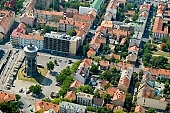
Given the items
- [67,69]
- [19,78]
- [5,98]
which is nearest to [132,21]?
[67,69]

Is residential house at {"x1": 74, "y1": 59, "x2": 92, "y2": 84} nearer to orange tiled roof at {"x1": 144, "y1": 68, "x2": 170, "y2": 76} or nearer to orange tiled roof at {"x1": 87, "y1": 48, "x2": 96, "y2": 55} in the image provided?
orange tiled roof at {"x1": 87, "y1": 48, "x2": 96, "y2": 55}

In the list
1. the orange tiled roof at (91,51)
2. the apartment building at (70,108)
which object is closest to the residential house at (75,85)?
the apartment building at (70,108)

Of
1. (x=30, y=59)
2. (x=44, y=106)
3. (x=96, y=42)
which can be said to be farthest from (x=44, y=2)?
(x=44, y=106)

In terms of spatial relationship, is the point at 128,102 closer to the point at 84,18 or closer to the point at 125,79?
the point at 125,79

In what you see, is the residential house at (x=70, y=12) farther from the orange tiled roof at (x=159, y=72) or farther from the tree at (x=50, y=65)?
the orange tiled roof at (x=159, y=72)

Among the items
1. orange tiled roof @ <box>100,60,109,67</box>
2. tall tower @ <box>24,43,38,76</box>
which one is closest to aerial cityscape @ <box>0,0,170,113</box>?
tall tower @ <box>24,43,38,76</box>

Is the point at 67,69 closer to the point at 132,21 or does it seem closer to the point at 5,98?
the point at 5,98

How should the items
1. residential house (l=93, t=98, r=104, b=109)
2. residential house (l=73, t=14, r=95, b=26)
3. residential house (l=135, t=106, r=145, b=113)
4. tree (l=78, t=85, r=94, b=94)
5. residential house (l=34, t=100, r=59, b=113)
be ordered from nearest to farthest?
residential house (l=34, t=100, r=59, b=113) → residential house (l=135, t=106, r=145, b=113) → residential house (l=93, t=98, r=104, b=109) → tree (l=78, t=85, r=94, b=94) → residential house (l=73, t=14, r=95, b=26)
